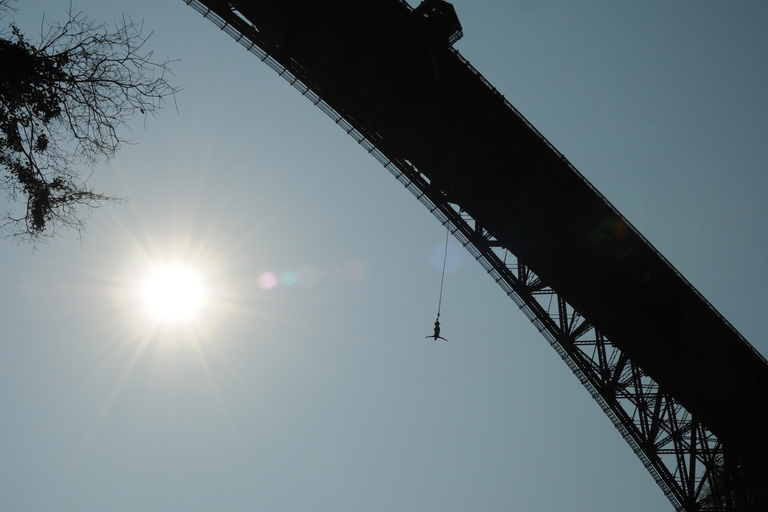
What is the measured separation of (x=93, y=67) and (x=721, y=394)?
2357 cm

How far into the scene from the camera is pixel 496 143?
19.2 m

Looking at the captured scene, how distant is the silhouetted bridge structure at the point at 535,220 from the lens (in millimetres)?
17891

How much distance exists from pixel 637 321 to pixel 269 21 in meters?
17.4

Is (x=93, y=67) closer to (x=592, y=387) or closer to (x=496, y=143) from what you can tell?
(x=496, y=143)

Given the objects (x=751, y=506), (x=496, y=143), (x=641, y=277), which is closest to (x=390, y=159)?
(x=496, y=143)

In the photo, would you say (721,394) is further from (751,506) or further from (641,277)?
(641,277)

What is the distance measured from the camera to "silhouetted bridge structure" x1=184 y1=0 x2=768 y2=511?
17891 millimetres

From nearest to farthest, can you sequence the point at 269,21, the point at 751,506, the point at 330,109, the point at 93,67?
the point at 93,67 → the point at 269,21 → the point at 330,109 → the point at 751,506

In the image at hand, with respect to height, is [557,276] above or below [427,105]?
below

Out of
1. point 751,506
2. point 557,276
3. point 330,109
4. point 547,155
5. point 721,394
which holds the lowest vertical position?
point 751,506

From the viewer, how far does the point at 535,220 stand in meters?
20.1

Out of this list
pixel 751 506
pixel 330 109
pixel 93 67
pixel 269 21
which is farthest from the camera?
pixel 751 506

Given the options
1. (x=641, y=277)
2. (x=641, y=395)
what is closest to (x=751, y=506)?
(x=641, y=395)

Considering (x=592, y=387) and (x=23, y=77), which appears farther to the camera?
(x=592, y=387)
